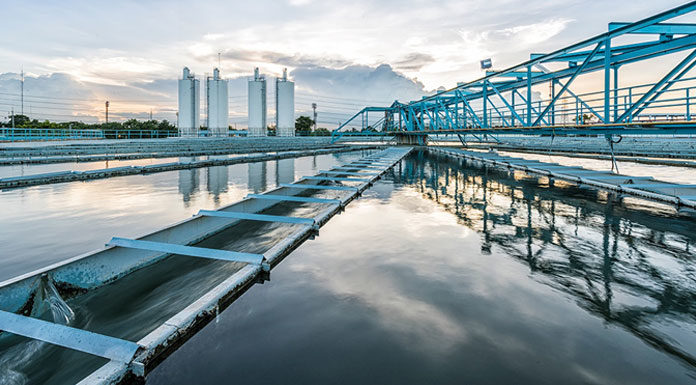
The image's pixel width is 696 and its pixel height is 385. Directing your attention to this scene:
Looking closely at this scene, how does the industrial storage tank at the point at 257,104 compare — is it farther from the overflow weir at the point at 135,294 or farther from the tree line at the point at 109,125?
the overflow weir at the point at 135,294

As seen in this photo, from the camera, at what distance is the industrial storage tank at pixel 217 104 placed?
61875mm

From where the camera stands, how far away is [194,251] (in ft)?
13.3

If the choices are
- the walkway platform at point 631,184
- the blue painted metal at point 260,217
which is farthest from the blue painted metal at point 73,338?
the walkway platform at point 631,184

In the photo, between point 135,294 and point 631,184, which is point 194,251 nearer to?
point 135,294

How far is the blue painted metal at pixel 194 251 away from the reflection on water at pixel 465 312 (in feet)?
1.15

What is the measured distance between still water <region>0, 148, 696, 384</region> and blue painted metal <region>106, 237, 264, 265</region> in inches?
13.7

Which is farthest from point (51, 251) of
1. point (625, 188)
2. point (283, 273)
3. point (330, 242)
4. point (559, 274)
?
point (625, 188)

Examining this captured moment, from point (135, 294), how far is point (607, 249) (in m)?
5.54

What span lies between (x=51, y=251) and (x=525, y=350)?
5519 millimetres

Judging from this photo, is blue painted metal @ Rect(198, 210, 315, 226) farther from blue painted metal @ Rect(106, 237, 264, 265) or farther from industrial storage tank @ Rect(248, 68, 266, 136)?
industrial storage tank @ Rect(248, 68, 266, 136)

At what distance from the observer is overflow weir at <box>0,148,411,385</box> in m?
2.33

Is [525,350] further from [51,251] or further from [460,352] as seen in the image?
[51,251]

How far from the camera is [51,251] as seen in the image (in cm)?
481

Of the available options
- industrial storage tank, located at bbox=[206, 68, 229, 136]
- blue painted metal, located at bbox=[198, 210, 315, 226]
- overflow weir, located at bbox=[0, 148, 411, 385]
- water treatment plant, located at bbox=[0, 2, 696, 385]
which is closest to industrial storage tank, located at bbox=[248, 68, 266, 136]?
industrial storage tank, located at bbox=[206, 68, 229, 136]
